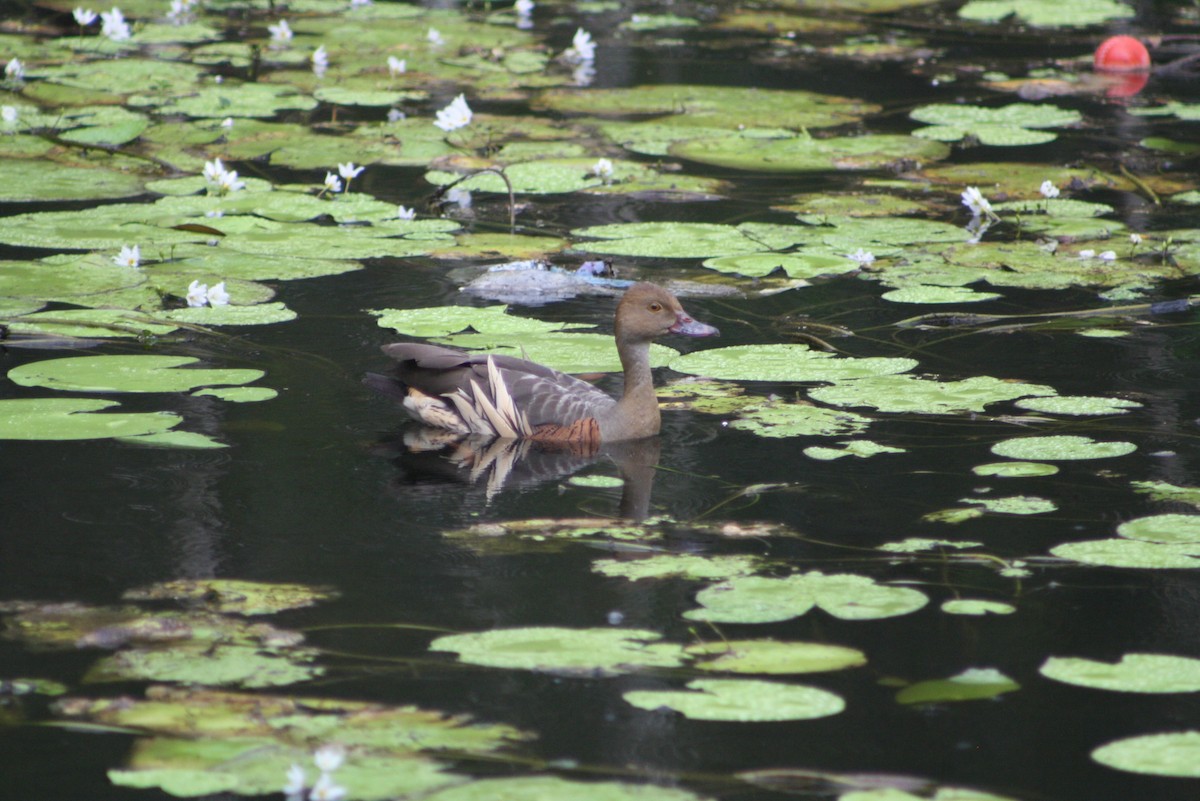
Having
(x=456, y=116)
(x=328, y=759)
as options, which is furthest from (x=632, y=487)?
(x=456, y=116)

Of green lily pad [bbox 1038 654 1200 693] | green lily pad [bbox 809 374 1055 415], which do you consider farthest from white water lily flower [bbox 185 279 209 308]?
green lily pad [bbox 1038 654 1200 693]

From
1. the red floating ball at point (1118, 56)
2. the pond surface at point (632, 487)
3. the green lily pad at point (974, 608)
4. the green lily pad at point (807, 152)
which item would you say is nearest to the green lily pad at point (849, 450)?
the pond surface at point (632, 487)

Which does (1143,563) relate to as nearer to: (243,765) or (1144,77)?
(243,765)

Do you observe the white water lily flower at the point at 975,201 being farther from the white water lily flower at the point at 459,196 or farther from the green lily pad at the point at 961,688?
the green lily pad at the point at 961,688

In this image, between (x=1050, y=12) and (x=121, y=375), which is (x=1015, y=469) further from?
(x=1050, y=12)

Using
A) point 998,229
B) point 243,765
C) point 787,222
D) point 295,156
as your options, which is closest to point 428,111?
point 295,156

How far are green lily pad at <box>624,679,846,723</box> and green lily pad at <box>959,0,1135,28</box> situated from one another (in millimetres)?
13673

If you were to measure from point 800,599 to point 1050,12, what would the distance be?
44.6 ft

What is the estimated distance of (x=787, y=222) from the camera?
836 centimetres

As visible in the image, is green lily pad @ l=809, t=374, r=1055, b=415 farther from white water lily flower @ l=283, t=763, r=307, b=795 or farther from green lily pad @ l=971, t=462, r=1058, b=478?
white water lily flower @ l=283, t=763, r=307, b=795

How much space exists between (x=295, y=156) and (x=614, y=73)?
13.2ft

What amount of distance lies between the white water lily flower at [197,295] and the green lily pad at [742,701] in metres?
3.67

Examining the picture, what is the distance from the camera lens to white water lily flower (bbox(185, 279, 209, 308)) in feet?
21.4

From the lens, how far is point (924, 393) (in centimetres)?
572
